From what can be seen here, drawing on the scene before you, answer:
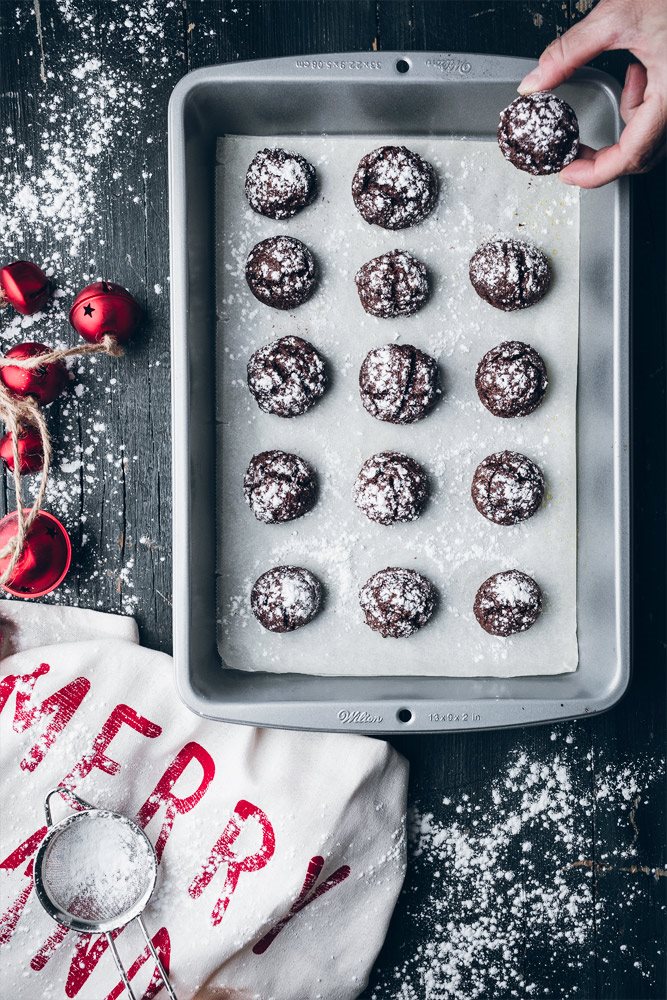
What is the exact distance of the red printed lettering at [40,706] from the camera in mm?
1691

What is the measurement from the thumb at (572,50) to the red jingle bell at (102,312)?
888 mm

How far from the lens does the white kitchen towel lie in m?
1.67

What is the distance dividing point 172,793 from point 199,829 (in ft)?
0.31

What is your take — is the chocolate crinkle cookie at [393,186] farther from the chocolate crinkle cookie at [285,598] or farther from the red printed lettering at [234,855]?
the red printed lettering at [234,855]

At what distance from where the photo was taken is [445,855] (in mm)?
1788

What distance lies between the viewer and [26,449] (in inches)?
66.7

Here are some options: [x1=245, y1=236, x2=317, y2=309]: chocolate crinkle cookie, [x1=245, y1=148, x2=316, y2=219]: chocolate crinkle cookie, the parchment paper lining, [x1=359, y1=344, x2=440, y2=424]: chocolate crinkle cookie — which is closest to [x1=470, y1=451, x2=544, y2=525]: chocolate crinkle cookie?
the parchment paper lining

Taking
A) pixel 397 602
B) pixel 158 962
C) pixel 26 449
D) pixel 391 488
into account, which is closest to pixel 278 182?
pixel 391 488

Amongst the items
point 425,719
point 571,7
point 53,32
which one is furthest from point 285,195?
point 425,719

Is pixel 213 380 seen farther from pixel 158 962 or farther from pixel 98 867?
pixel 158 962

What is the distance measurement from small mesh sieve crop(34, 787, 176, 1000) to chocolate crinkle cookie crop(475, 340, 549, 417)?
1157mm

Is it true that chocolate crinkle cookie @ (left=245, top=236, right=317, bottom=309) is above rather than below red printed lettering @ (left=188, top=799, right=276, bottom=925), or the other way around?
above

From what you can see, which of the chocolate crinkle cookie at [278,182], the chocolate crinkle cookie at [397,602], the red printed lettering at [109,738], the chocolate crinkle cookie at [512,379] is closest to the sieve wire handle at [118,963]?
the red printed lettering at [109,738]

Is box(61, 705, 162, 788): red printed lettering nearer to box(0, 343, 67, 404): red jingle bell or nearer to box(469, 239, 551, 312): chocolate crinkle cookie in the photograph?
box(0, 343, 67, 404): red jingle bell
